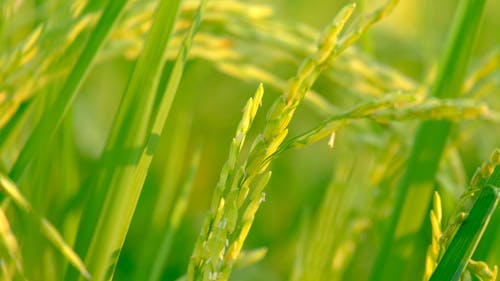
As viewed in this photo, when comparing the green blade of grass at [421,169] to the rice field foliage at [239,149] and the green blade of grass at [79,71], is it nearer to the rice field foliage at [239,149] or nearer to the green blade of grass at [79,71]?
the rice field foliage at [239,149]

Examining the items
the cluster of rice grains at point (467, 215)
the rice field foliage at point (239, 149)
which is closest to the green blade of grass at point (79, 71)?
the rice field foliage at point (239, 149)

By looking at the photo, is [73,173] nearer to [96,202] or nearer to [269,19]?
[269,19]

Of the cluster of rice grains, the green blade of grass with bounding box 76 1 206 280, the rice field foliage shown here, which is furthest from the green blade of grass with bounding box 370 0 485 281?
the green blade of grass with bounding box 76 1 206 280

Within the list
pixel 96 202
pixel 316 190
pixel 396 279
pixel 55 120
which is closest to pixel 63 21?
pixel 55 120

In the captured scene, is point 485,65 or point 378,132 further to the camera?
point 378,132

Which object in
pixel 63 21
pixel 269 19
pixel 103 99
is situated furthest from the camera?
pixel 103 99

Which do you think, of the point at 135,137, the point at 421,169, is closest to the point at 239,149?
the point at 135,137

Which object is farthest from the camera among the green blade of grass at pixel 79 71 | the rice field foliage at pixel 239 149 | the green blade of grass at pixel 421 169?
the green blade of grass at pixel 421 169

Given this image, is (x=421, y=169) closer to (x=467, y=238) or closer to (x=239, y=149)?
(x=467, y=238)
